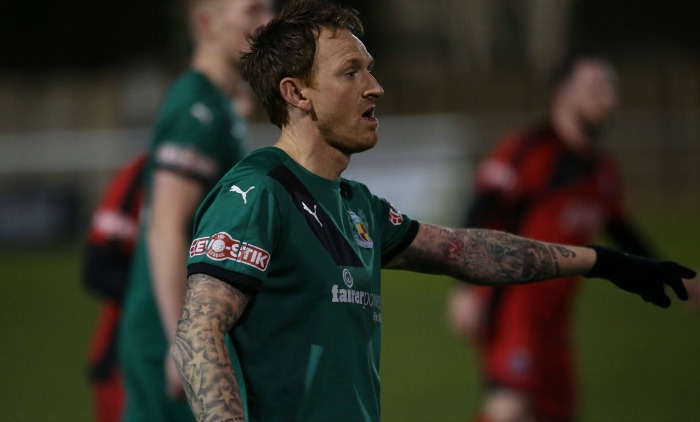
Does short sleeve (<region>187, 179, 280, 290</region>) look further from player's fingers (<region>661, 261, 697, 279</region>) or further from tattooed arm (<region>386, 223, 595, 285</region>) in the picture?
player's fingers (<region>661, 261, 697, 279</region>)

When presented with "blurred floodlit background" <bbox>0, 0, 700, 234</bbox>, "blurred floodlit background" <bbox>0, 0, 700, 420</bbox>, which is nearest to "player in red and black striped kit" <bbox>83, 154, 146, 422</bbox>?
"blurred floodlit background" <bbox>0, 0, 700, 420</bbox>

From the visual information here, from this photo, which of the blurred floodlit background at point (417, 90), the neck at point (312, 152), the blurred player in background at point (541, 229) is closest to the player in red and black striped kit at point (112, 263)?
the blurred player in background at point (541, 229)

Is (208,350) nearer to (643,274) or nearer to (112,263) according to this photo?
(643,274)

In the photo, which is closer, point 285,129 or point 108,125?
point 285,129

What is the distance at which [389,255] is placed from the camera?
3.80 meters

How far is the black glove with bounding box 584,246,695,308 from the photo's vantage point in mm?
3947

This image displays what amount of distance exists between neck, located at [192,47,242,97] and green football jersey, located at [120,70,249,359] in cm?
5

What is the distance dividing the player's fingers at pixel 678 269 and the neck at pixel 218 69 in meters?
2.08

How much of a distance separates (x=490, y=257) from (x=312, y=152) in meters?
0.77

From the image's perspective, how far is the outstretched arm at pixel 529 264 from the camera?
12.8ft

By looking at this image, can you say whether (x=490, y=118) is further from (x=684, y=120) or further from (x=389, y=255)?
(x=389, y=255)

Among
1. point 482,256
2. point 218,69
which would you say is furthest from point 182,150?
point 482,256

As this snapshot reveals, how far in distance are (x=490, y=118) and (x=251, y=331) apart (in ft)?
59.0

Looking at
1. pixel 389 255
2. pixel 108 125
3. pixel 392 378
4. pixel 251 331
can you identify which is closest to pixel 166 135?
pixel 389 255
